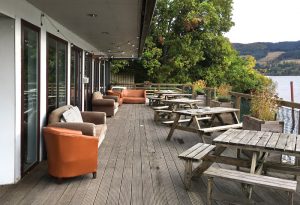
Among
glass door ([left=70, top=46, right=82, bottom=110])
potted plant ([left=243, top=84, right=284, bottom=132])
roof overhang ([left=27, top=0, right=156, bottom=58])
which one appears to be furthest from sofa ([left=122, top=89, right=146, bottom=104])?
potted plant ([left=243, top=84, right=284, bottom=132])

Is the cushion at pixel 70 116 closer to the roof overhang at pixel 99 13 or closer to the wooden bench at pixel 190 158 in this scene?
the roof overhang at pixel 99 13

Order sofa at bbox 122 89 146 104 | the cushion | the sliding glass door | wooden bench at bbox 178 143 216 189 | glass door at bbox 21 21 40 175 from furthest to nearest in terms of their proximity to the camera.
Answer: sofa at bbox 122 89 146 104, the sliding glass door, the cushion, glass door at bbox 21 21 40 175, wooden bench at bbox 178 143 216 189

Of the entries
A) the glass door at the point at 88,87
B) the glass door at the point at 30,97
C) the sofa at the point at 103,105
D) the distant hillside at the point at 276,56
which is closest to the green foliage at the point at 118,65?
the distant hillside at the point at 276,56

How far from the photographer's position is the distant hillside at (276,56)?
2252 centimetres

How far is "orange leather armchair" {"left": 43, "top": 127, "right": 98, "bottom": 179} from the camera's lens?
4.16 metres

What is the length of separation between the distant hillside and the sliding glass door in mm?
14852

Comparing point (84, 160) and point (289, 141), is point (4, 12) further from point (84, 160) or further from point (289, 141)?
point (289, 141)

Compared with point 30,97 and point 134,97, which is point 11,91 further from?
point 134,97

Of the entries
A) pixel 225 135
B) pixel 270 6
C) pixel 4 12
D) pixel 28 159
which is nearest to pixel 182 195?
pixel 225 135

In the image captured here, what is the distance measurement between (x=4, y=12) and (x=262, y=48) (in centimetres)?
3013

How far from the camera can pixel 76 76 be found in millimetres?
8250

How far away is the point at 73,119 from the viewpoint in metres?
5.59

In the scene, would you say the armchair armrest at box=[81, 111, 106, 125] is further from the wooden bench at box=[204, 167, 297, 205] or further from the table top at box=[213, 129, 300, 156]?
the wooden bench at box=[204, 167, 297, 205]

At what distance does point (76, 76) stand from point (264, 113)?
14.1ft
